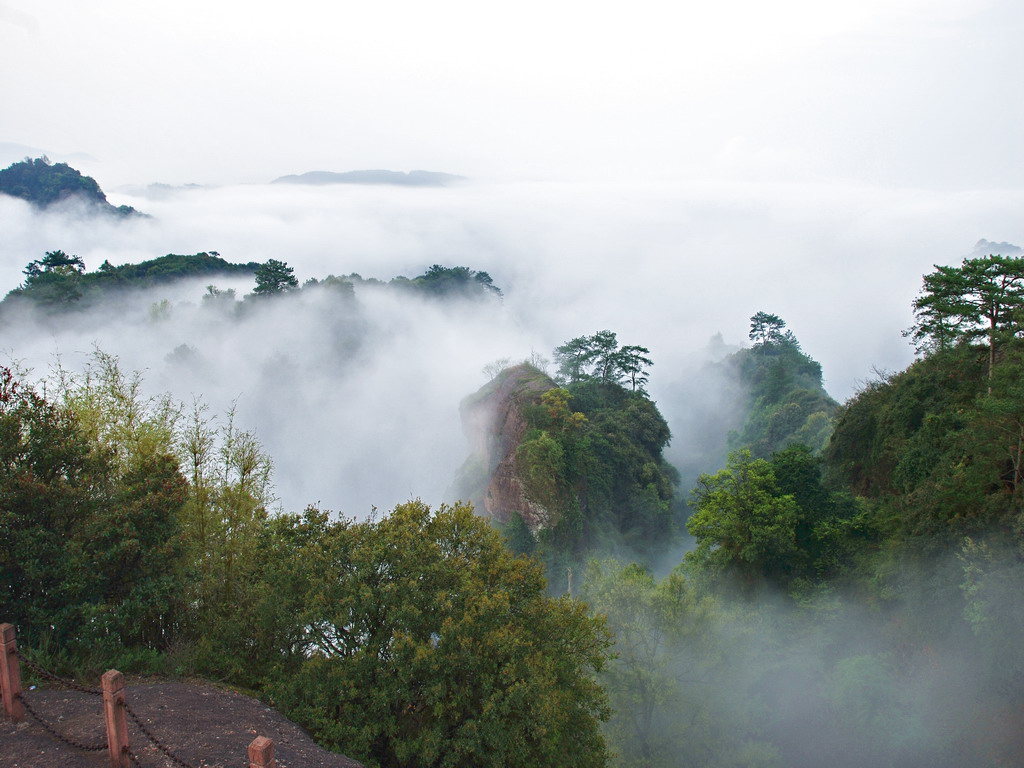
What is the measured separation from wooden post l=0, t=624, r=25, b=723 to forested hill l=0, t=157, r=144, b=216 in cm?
13276

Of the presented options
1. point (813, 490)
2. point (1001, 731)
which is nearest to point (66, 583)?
point (1001, 731)

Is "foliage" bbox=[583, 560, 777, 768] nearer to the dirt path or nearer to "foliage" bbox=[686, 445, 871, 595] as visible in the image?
"foliage" bbox=[686, 445, 871, 595]

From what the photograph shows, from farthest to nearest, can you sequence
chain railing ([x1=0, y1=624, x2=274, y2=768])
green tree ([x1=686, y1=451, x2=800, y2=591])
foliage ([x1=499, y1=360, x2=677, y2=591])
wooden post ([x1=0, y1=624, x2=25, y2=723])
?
foliage ([x1=499, y1=360, x2=677, y2=591]) < green tree ([x1=686, y1=451, x2=800, y2=591]) < wooden post ([x1=0, y1=624, x2=25, y2=723]) < chain railing ([x1=0, y1=624, x2=274, y2=768])

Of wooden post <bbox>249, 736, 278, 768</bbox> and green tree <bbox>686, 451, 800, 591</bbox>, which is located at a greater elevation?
wooden post <bbox>249, 736, 278, 768</bbox>

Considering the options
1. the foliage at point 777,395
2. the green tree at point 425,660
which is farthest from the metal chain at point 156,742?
the foliage at point 777,395

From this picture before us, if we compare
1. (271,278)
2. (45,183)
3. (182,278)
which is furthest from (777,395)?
(45,183)

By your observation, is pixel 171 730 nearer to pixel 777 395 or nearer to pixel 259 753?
pixel 259 753

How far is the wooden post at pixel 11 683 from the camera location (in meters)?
8.52

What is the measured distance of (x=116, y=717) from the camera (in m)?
7.51

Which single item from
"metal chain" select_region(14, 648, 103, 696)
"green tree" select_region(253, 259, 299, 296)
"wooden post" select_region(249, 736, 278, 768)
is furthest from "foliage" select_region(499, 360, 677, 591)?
"green tree" select_region(253, 259, 299, 296)

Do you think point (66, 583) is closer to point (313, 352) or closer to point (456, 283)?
point (313, 352)

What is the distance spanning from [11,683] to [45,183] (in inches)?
5320

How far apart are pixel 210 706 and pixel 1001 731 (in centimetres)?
2233

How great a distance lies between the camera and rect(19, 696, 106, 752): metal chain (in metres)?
7.97
